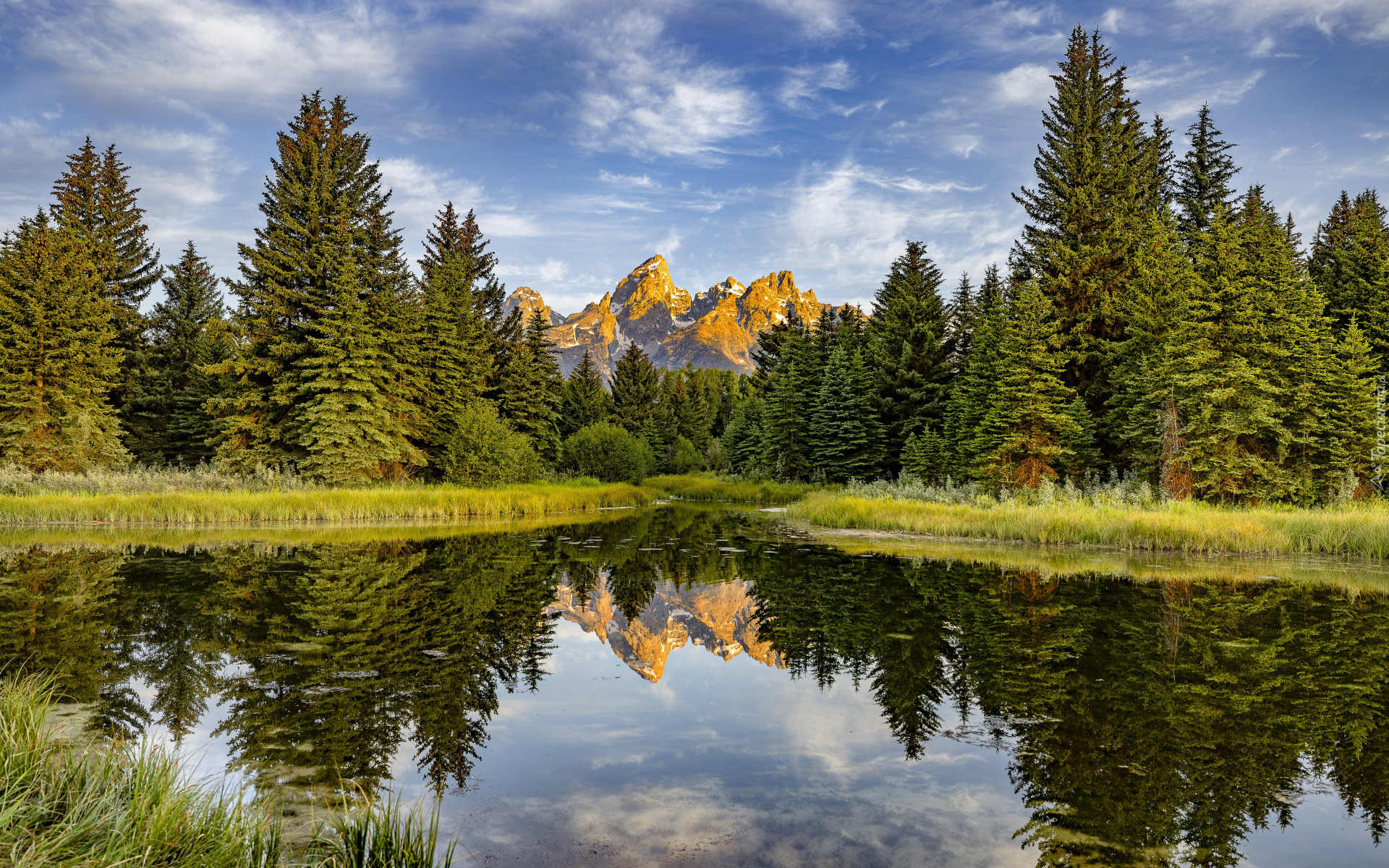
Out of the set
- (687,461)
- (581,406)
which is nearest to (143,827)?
(581,406)

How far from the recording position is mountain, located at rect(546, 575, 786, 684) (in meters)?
10.3

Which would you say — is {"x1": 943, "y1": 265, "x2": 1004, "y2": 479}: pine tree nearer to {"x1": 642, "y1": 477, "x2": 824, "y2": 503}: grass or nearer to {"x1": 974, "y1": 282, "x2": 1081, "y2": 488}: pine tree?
{"x1": 974, "y1": 282, "x2": 1081, "y2": 488}: pine tree

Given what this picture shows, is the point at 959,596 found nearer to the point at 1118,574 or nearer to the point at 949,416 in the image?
the point at 1118,574

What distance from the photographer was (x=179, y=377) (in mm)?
46062

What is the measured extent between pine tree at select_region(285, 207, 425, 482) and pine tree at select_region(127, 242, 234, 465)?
358 inches

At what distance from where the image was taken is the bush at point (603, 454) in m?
56.1

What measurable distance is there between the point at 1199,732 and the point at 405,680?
7863 millimetres

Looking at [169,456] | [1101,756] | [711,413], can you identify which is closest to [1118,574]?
[1101,756]

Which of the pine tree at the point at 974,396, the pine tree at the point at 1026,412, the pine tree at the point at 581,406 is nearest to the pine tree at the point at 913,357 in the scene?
the pine tree at the point at 974,396

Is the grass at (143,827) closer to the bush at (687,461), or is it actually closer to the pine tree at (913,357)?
the pine tree at (913,357)

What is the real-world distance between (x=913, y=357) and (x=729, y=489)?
58.6 feet

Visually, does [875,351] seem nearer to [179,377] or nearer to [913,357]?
[913,357]

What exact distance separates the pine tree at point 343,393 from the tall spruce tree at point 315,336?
72 mm

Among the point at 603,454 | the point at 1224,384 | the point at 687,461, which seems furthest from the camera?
the point at 687,461
